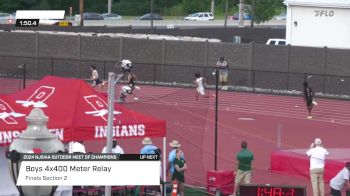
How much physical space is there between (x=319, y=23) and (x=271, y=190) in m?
→ 38.1

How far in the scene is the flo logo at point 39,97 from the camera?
57.6 ft

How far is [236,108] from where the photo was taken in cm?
3812

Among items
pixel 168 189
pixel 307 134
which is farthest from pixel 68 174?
pixel 307 134

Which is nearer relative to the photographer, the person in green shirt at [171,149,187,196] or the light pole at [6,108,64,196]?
the light pole at [6,108,64,196]

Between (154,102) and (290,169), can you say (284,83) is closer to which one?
(154,102)

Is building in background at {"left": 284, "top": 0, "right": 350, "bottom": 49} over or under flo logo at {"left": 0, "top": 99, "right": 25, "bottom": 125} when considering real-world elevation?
over

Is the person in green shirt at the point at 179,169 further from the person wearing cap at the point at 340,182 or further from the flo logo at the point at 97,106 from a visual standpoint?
the person wearing cap at the point at 340,182

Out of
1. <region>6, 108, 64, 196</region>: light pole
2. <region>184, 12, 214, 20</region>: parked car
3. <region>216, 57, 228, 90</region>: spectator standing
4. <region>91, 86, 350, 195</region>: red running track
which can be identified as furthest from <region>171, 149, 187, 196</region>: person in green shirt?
<region>184, 12, 214, 20</region>: parked car

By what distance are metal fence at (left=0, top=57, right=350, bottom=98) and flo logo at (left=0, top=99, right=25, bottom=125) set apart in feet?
65.3

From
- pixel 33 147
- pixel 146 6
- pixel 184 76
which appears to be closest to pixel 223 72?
pixel 184 76

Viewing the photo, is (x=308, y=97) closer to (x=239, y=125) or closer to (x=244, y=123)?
(x=244, y=123)
